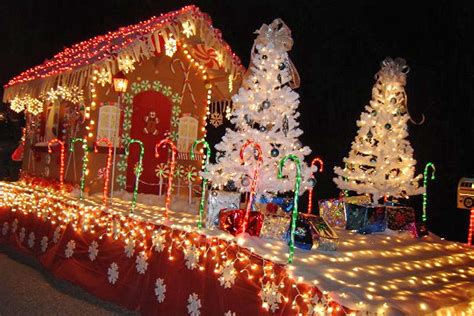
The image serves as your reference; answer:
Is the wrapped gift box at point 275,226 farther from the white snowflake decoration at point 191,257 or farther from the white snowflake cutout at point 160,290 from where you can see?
the white snowflake cutout at point 160,290

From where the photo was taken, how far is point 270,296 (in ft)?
15.6

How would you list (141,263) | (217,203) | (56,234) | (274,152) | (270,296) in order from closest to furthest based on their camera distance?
(270,296) < (217,203) < (141,263) < (274,152) < (56,234)

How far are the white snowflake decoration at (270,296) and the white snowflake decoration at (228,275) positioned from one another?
52 centimetres

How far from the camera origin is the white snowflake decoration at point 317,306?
14.3 ft

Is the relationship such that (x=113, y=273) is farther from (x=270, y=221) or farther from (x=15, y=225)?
(x=15, y=225)

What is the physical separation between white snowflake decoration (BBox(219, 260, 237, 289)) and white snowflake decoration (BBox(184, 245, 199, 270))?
1.89 ft

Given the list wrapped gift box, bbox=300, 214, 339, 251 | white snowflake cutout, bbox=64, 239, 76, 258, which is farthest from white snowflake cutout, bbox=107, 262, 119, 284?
wrapped gift box, bbox=300, 214, 339, 251

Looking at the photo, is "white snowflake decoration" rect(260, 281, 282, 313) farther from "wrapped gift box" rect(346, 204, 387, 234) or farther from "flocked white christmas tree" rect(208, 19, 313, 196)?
"wrapped gift box" rect(346, 204, 387, 234)

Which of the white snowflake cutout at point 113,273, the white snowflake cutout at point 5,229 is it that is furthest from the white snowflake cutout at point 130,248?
the white snowflake cutout at point 5,229

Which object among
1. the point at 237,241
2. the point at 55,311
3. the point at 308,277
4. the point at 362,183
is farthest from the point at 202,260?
the point at 362,183

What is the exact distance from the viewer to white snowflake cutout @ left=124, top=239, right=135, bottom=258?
6930 mm

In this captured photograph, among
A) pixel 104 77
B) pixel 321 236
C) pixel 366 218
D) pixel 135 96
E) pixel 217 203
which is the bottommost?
pixel 321 236

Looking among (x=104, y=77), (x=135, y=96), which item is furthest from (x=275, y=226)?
(x=135, y=96)

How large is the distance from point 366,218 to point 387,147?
2329mm
